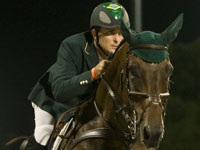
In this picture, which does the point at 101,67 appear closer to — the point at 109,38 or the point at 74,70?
the point at 74,70

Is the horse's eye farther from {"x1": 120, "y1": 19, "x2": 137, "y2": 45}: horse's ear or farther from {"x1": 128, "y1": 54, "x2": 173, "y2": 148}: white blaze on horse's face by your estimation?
{"x1": 120, "y1": 19, "x2": 137, "y2": 45}: horse's ear

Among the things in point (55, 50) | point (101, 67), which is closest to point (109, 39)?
point (101, 67)

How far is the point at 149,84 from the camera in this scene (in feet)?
6.07

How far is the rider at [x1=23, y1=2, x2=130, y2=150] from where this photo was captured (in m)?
2.34

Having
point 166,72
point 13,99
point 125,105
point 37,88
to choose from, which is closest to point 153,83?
point 166,72

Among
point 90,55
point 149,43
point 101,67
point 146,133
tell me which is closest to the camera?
point 146,133

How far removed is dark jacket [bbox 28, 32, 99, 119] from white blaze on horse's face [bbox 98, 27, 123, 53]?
0.29 ft

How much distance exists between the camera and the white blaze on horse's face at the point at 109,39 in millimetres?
2576

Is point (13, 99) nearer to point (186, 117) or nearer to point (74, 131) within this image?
point (186, 117)

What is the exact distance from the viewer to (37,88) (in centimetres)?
282

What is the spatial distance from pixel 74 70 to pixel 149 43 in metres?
0.67

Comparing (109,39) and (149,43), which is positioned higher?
(149,43)

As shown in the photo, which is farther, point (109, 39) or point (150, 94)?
point (109, 39)

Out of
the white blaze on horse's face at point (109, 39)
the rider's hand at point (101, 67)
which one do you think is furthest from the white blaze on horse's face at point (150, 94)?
→ the white blaze on horse's face at point (109, 39)
